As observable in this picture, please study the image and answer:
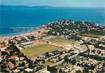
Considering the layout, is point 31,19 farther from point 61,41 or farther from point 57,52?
point 57,52

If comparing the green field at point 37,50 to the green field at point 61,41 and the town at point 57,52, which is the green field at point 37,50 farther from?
the green field at point 61,41

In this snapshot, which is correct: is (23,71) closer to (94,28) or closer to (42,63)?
(42,63)

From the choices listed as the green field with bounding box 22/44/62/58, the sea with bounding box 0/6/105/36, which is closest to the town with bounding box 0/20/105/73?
the green field with bounding box 22/44/62/58

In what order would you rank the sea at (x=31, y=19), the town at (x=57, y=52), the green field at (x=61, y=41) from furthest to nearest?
the sea at (x=31, y=19)
the green field at (x=61, y=41)
the town at (x=57, y=52)

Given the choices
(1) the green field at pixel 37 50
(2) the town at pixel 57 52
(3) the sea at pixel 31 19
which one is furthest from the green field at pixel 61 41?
(3) the sea at pixel 31 19

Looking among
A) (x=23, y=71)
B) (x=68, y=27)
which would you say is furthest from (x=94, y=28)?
(x=23, y=71)

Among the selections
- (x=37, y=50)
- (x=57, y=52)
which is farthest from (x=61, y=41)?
(x=57, y=52)

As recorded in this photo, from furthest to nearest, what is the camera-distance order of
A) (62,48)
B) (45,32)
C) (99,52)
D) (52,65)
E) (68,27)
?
(68,27), (45,32), (62,48), (99,52), (52,65)
